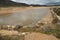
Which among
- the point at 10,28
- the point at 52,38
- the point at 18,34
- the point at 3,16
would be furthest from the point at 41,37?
the point at 3,16

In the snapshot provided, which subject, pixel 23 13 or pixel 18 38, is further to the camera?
pixel 23 13

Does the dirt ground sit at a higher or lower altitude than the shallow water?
higher

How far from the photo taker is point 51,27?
18.2 feet

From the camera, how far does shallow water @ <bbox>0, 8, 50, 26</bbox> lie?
6.99 metres

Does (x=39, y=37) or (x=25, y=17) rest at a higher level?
(x=39, y=37)

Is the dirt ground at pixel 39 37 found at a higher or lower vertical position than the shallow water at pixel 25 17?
higher

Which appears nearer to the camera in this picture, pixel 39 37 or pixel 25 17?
pixel 39 37

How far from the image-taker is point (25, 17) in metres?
7.64

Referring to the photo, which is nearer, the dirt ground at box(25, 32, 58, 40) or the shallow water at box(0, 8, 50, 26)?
the dirt ground at box(25, 32, 58, 40)

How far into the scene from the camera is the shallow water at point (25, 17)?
6994 mm

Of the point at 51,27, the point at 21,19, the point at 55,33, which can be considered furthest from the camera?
the point at 21,19

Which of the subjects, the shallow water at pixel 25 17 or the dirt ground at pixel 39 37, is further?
the shallow water at pixel 25 17

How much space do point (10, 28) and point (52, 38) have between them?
4.74 ft

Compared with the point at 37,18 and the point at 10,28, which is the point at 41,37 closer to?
the point at 10,28
